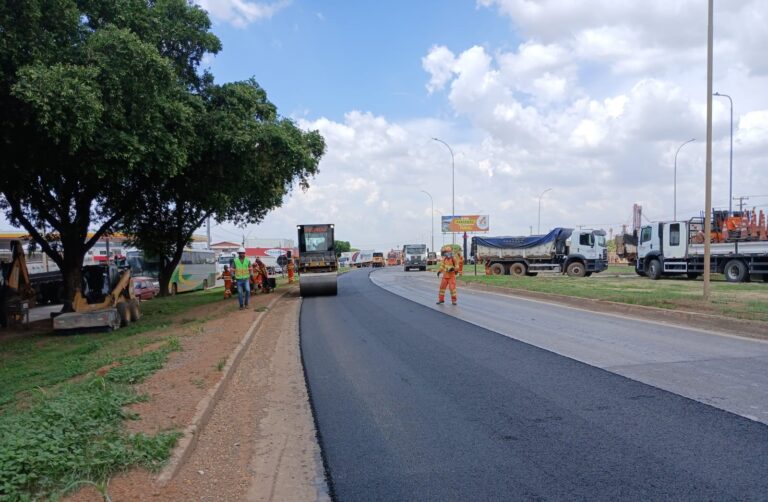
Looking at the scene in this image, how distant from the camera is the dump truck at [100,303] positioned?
16.5 metres

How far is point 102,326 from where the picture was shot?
16766mm

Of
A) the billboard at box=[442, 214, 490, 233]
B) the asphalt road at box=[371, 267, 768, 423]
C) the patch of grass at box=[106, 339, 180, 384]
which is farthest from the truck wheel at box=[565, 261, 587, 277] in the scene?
the billboard at box=[442, 214, 490, 233]

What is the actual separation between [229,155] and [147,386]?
11992 mm

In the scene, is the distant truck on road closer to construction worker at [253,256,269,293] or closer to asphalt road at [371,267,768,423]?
construction worker at [253,256,269,293]

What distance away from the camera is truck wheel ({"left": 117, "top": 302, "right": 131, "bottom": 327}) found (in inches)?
699

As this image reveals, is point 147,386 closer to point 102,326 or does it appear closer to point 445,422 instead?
point 445,422

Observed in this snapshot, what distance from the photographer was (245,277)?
61.1 feet

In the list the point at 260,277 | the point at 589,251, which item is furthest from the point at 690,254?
the point at 260,277

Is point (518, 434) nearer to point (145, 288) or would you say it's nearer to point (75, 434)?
point (75, 434)

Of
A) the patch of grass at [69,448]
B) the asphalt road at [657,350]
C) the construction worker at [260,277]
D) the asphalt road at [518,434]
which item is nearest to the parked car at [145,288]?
the construction worker at [260,277]

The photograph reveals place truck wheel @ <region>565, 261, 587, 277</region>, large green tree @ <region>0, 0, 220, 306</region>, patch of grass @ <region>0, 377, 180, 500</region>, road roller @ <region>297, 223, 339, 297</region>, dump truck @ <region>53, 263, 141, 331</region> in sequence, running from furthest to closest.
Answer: truck wheel @ <region>565, 261, 587, 277</region>, road roller @ <region>297, 223, 339, 297</region>, dump truck @ <region>53, 263, 141, 331</region>, large green tree @ <region>0, 0, 220, 306</region>, patch of grass @ <region>0, 377, 180, 500</region>


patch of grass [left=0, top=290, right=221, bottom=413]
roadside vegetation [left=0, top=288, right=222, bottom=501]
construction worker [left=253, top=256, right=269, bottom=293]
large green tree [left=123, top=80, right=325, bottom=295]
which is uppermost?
large green tree [left=123, top=80, right=325, bottom=295]

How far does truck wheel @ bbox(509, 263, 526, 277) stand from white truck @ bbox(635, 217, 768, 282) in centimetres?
682

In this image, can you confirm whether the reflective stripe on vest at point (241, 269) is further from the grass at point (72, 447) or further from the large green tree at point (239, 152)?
the grass at point (72, 447)
